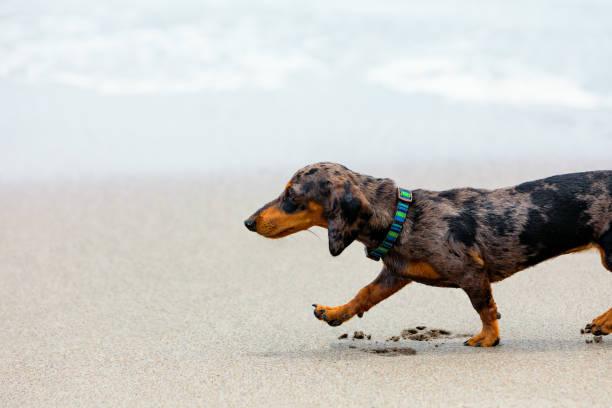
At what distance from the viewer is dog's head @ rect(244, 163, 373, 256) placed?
3.85 m

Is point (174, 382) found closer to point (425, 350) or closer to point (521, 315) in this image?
point (425, 350)

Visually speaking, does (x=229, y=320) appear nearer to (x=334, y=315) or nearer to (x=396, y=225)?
(x=334, y=315)

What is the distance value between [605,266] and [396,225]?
45.5 inches

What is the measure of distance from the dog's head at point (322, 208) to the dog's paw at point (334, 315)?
481mm

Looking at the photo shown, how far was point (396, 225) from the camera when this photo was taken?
12.8 ft

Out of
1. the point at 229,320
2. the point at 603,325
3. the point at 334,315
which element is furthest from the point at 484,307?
the point at 229,320

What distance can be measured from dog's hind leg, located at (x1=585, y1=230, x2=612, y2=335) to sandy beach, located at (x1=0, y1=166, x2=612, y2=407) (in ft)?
0.32

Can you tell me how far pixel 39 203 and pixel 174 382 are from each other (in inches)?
182

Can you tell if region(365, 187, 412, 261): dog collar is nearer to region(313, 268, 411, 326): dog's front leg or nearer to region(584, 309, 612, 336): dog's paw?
region(313, 268, 411, 326): dog's front leg

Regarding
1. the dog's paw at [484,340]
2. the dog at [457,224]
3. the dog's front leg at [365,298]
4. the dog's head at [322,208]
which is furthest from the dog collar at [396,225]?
the dog's paw at [484,340]

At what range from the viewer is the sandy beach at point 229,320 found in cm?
338

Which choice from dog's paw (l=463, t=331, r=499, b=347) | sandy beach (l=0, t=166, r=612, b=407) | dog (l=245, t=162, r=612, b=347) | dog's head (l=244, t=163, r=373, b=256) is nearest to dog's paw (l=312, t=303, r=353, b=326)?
sandy beach (l=0, t=166, r=612, b=407)

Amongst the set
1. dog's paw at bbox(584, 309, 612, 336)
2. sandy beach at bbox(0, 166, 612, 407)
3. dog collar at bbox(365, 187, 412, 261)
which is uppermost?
dog collar at bbox(365, 187, 412, 261)

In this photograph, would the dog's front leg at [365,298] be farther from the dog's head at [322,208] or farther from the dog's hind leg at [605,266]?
the dog's hind leg at [605,266]
